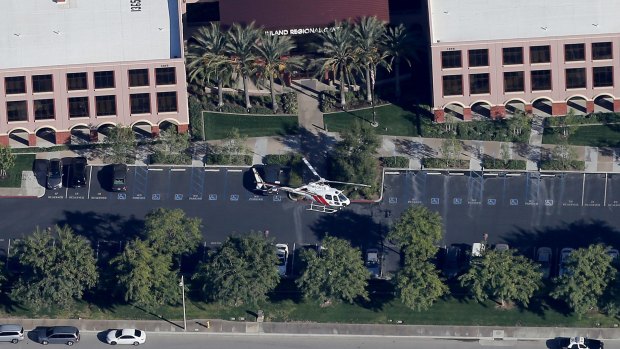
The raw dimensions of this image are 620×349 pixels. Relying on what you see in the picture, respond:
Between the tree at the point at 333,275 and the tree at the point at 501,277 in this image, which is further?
the tree at the point at 333,275

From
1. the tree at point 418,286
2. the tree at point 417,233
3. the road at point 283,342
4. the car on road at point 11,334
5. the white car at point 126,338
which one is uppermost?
the tree at point 417,233

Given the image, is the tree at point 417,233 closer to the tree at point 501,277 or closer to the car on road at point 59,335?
the tree at point 501,277

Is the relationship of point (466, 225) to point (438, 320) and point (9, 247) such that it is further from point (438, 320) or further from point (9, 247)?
point (9, 247)

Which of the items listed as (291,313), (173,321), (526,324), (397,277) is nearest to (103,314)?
(173,321)

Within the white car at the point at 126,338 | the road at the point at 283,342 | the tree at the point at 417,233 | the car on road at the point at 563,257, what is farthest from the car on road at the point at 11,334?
the car on road at the point at 563,257

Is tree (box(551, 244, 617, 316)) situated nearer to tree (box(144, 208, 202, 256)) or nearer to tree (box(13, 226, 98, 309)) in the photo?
tree (box(144, 208, 202, 256))

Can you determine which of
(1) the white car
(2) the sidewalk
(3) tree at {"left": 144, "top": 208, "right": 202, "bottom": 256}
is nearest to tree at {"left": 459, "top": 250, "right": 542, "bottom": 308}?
(2) the sidewalk

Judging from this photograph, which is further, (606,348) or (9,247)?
(9,247)

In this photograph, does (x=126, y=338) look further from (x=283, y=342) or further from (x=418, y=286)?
(x=418, y=286)
